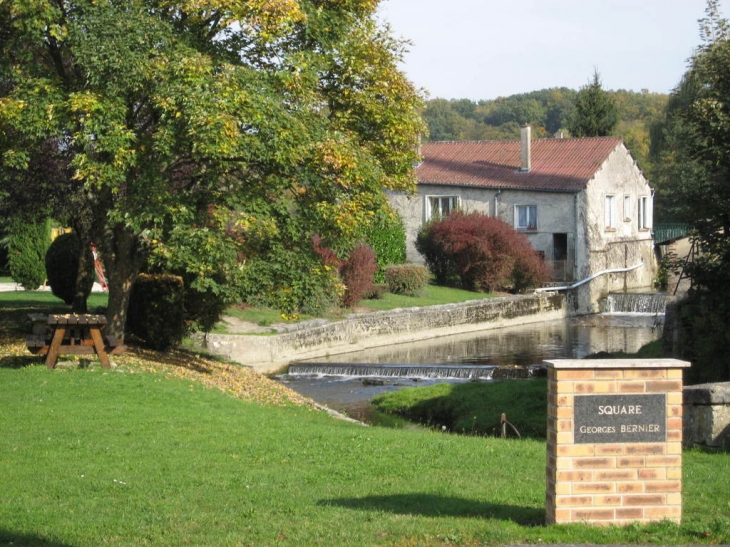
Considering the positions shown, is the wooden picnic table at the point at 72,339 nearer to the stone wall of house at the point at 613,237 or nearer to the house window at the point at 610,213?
the stone wall of house at the point at 613,237

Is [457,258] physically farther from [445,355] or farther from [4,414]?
[4,414]

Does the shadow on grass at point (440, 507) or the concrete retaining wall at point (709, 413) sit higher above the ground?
the concrete retaining wall at point (709, 413)

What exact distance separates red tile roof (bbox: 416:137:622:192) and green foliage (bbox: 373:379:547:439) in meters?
31.3

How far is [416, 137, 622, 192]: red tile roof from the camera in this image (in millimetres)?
49656

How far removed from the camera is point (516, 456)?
10.2 meters

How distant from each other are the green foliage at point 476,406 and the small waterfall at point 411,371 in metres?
4.48

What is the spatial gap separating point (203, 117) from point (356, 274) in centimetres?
2032

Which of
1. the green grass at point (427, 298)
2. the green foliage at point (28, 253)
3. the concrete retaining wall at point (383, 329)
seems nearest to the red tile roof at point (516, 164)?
the concrete retaining wall at point (383, 329)

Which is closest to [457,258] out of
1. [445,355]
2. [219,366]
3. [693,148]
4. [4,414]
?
[445,355]

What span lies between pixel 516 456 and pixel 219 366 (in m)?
10.9

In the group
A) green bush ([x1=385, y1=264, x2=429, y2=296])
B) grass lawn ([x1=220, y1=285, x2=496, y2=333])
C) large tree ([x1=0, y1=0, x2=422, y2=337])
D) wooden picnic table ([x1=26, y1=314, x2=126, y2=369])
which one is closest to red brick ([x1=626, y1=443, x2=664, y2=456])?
large tree ([x1=0, y1=0, x2=422, y2=337])

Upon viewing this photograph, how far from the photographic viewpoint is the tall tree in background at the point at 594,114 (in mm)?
65062

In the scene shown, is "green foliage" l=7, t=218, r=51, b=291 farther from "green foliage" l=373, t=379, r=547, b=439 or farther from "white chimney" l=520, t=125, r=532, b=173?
"white chimney" l=520, t=125, r=532, b=173

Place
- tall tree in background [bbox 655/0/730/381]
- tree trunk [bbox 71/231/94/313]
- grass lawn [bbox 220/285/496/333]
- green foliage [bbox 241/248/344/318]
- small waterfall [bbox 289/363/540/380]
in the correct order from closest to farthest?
tall tree in background [bbox 655/0/730/381]
green foliage [bbox 241/248/344/318]
tree trunk [bbox 71/231/94/313]
small waterfall [bbox 289/363/540/380]
grass lawn [bbox 220/285/496/333]
